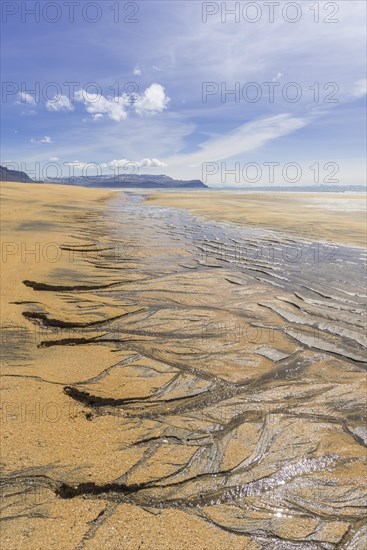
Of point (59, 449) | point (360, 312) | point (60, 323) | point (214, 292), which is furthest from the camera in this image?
point (214, 292)

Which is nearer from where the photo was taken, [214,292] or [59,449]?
[59,449]

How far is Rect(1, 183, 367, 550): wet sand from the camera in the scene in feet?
7.55

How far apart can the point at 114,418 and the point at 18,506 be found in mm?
1069


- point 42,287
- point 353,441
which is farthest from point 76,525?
point 42,287

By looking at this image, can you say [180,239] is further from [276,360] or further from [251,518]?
[251,518]

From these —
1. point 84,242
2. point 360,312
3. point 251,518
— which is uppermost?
point 84,242

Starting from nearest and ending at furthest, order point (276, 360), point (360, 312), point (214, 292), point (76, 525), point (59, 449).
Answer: point (76, 525)
point (59, 449)
point (276, 360)
point (360, 312)
point (214, 292)

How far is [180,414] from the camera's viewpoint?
3410mm

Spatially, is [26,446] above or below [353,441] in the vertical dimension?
above

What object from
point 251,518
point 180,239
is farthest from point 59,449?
point 180,239

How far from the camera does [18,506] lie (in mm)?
2340

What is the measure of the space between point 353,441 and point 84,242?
35.5 feet

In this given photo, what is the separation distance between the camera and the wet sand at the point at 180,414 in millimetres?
2301

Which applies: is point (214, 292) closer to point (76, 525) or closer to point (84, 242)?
point (76, 525)
